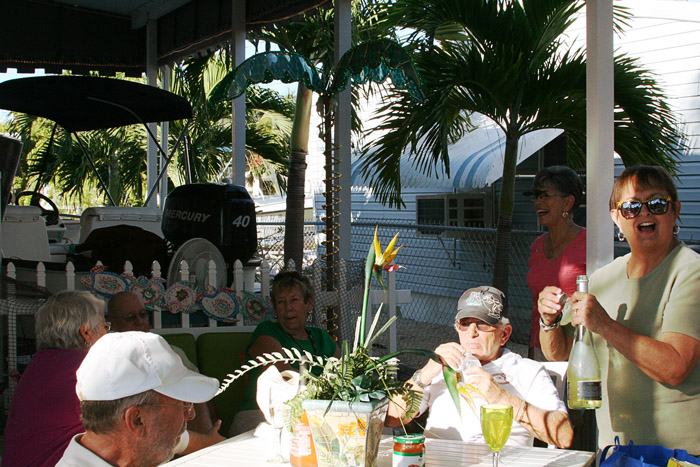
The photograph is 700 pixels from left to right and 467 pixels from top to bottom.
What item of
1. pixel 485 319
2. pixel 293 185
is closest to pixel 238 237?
pixel 293 185

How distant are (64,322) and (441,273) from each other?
9601 mm

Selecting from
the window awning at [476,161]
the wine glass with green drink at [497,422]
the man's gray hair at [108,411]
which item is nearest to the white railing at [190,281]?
the man's gray hair at [108,411]

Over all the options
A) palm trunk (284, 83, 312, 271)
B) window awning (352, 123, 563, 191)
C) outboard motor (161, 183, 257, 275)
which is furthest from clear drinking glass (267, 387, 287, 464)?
window awning (352, 123, 563, 191)

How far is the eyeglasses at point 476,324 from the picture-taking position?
9.34 ft

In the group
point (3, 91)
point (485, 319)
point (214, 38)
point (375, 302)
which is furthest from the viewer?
point (214, 38)

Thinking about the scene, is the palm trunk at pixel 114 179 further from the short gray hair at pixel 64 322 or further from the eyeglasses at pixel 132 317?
the short gray hair at pixel 64 322

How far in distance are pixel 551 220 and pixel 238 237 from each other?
3.02 meters

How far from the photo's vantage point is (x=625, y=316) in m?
2.51

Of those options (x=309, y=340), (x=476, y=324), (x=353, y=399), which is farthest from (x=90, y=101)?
(x=353, y=399)

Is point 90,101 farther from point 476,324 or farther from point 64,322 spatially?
point 476,324

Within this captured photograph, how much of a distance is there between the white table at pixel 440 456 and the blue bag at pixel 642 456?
0.28ft

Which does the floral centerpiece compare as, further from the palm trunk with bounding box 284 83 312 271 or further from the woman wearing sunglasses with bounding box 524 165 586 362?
the palm trunk with bounding box 284 83 312 271

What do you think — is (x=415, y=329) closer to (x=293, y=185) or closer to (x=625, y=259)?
(x=293, y=185)

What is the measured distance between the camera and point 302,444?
2125 millimetres
